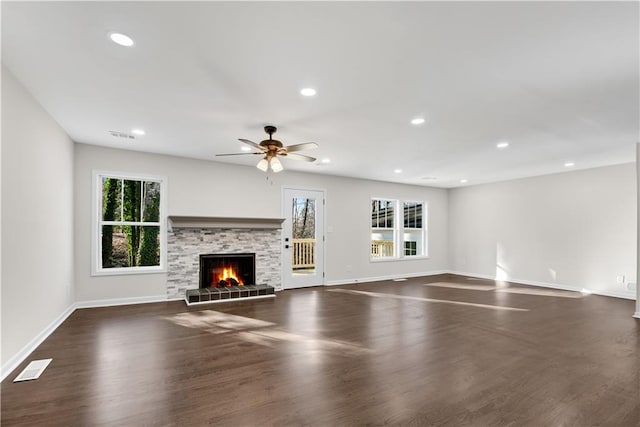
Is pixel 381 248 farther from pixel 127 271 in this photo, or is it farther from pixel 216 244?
pixel 127 271

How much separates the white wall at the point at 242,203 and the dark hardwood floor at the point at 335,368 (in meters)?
0.76

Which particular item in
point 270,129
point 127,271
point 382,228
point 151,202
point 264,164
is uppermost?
point 270,129

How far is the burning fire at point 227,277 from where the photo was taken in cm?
623

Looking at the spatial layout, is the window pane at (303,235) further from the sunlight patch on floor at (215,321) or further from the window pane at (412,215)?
the window pane at (412,215)

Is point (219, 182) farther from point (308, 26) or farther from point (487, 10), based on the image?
point (487, 10)

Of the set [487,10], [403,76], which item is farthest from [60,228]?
[487,10]

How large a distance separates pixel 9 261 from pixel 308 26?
323 centimetres

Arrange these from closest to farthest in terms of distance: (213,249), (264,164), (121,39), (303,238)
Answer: (121,39), (264,164), (213,249), (303,238)

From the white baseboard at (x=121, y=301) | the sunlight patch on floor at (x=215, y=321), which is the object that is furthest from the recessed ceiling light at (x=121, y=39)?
the white baseboard at (x=121, y=301)

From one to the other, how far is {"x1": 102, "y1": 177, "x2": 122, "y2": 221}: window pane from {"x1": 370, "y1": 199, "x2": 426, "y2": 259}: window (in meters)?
5.55

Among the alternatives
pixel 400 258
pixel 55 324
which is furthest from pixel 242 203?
pixel 400 258

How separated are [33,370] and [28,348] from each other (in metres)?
0.53

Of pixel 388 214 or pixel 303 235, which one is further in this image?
pixel 388 214

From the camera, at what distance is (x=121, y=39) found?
2.22 meters
